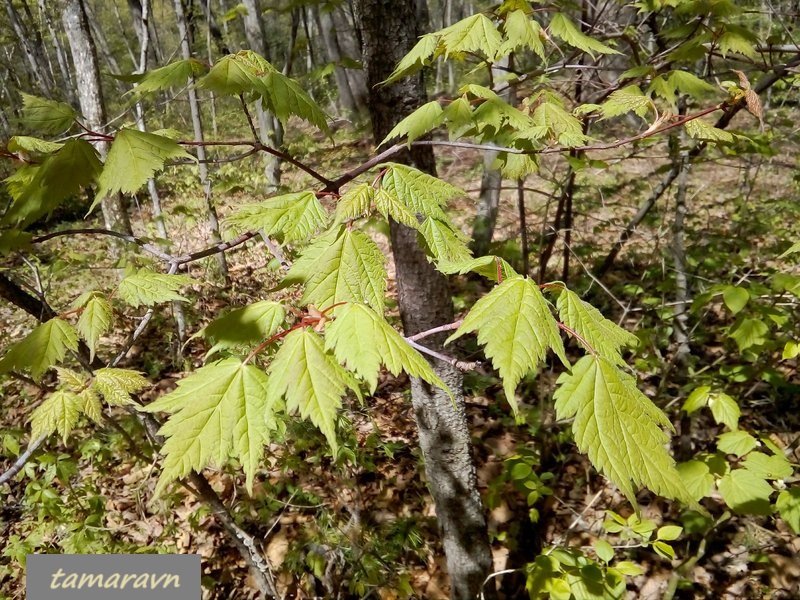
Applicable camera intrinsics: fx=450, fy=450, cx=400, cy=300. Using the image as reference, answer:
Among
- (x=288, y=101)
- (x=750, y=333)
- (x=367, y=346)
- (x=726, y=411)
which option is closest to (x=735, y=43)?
(x=750, y=333)

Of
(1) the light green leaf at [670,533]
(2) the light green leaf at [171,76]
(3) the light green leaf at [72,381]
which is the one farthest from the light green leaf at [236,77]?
(1) the light green leaf at [670,533]

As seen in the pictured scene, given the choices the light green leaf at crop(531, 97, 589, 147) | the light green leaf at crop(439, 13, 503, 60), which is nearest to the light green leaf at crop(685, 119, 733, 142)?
the light green leaf at crop(531, 97, 589, 147)

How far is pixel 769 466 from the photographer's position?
6.82 ft

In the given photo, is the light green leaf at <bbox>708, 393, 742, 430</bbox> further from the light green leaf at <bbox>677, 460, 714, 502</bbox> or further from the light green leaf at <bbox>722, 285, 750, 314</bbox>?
the light green leaf at <bbox>722, 285, 750, 314</bbox>

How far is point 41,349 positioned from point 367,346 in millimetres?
1152

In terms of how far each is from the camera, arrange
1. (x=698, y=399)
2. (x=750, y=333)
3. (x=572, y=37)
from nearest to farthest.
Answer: (x=572, y=37), (x=698, y=399), (x=750, y=333)

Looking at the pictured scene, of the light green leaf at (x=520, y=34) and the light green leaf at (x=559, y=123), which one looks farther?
the light green leaf at (x=520, y=34)

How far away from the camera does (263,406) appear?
1.07m

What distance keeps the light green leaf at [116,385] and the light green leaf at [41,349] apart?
17 centimetres

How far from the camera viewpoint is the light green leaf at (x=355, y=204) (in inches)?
47.2

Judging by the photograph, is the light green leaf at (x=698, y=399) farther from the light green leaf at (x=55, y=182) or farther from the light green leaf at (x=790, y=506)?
the light green leaf at (x=55, y=182)

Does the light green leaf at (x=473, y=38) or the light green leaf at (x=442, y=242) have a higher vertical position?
the light green leaf at (x=473, y=38)

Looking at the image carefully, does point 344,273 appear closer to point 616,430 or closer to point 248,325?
point 248,325

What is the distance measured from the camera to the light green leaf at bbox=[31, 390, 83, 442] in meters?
1.51
